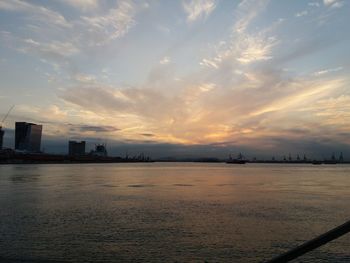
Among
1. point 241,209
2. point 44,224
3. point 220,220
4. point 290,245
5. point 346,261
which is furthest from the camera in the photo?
point 241,209

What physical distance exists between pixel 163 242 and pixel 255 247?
A: 4.79 metres

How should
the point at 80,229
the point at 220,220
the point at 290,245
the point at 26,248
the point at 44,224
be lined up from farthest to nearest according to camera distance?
the point at 220,220 < the point at 44,224 < the point at 80,229 < the point at 290,245 < the point at 26,248

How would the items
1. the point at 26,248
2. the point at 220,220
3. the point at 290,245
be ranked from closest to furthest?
the point at 26,248 < the point at 290,245 < the point at 220,220

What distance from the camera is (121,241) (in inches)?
810

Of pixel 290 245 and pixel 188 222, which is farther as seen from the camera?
pixel 188 222

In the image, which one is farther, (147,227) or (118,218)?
(118,218)

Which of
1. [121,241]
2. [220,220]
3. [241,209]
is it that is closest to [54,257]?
[121,241]

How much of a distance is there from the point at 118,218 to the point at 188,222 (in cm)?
543

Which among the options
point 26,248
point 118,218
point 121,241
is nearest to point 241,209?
point 118,218

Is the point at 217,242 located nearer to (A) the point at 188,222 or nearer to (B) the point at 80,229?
(A) the point at 188,222

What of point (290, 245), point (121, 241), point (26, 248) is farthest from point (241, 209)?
point (26, 248)

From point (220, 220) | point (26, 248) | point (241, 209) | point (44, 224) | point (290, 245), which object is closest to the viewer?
point (26, 248)

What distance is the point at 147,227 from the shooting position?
24812mm

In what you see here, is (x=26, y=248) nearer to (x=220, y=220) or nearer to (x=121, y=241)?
(x=121, y=241)
